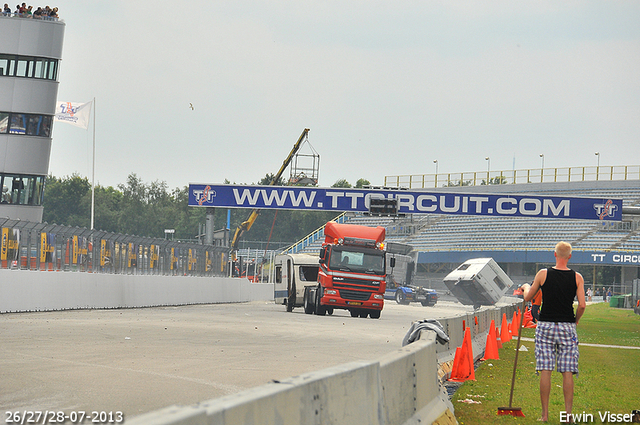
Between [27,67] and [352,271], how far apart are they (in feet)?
75.6

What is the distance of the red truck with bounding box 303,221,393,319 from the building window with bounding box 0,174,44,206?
65.8ft

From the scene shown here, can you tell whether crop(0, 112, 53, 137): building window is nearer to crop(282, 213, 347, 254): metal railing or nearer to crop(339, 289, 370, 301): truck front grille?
crop(339, 289, 370, 301): truck front grille

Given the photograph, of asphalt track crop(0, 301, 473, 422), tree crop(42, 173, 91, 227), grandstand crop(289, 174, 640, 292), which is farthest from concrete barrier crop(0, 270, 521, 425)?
tree crop(42, 173, 91, 227)

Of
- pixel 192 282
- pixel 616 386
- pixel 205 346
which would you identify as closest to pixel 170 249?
pixel 192 282

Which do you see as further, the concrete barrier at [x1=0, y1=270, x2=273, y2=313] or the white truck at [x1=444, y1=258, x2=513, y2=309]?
the white truck at [x1=444, y1=258, x2=513, y2=309]

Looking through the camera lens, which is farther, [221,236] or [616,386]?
[221,236]

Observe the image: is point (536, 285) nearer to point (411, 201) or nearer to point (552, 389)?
point (552, 389)

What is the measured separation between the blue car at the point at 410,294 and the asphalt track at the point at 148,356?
110 ft

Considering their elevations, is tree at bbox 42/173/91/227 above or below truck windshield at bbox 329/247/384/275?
above

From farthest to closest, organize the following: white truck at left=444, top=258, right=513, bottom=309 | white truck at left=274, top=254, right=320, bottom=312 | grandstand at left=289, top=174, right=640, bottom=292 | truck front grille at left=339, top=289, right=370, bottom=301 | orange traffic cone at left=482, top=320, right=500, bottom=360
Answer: grandstand at left=289, top=174, right=640, bottom=292
white truck at left=444, top=258, right=513, bottom=309
white truck at left=274, top=254, right=320, bottom=312
truck front grille at left=339, top=289, right=370, bottom=301
orange traffic cone at left=482, top=320, right=500, bottom=360

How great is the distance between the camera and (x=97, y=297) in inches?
1069

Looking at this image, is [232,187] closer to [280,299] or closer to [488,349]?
[280,299]

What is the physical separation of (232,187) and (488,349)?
33086 millimetres

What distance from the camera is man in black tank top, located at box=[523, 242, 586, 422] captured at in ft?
27.9
